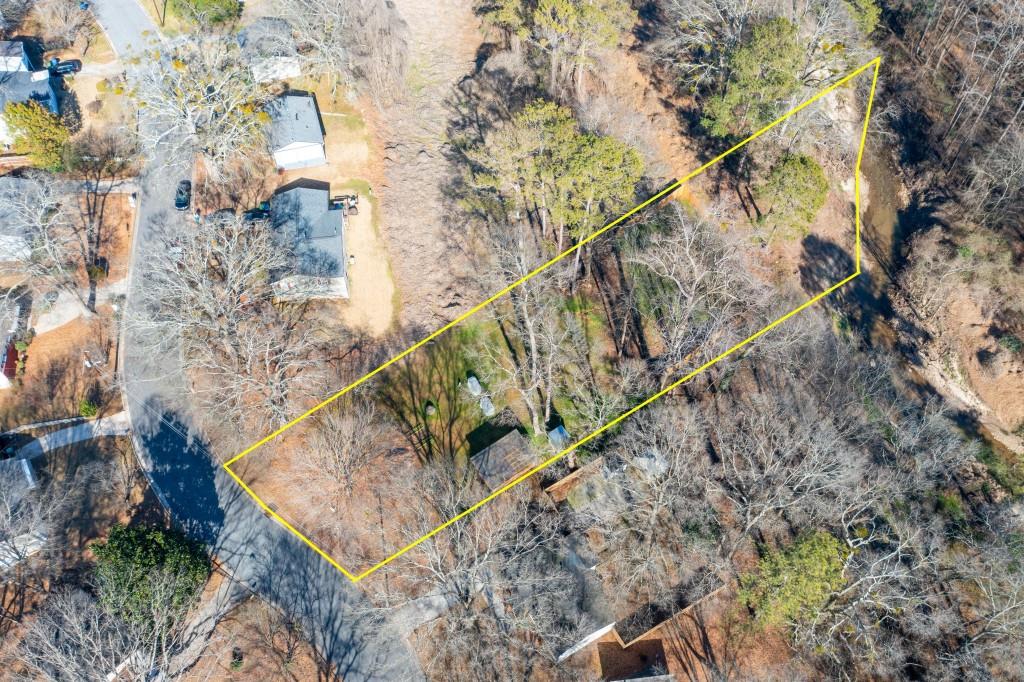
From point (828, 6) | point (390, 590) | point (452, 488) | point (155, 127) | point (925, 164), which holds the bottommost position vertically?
point (390, 590)

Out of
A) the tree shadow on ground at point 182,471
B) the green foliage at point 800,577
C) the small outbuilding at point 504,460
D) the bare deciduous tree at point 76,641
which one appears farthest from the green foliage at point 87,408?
the green foliage at point 800,577

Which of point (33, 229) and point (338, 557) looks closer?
point (338, 557)

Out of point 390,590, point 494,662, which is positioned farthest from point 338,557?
point 494,662

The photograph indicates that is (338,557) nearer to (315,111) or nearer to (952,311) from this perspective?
(315,111)

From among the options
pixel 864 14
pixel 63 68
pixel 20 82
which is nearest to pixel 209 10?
pixel 63 68

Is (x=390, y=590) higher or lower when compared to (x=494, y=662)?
higher

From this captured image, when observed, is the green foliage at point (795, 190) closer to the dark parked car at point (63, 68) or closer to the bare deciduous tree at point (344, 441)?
the bare deciduous tree at point (344, 441)
